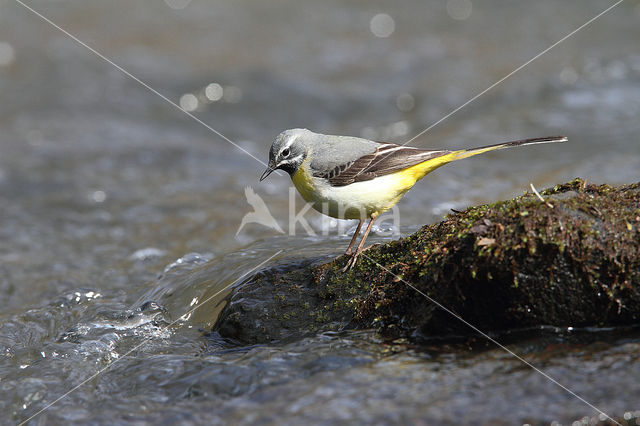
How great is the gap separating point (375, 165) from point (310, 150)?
0.73m

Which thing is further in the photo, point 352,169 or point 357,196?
point 352,169

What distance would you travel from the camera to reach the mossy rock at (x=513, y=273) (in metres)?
4.63

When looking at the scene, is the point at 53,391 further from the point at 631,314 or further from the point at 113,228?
the point at 113,228

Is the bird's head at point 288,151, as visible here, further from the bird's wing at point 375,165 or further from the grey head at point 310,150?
the bird's wing at point 375,165

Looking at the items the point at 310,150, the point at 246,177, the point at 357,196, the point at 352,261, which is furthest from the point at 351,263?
the point at 246,177

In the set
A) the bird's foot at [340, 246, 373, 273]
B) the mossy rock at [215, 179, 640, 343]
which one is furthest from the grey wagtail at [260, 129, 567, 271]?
the mossy rock at [215, 179, 640, 343]

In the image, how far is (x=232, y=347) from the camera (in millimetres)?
5656

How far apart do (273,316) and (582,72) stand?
13088 mm

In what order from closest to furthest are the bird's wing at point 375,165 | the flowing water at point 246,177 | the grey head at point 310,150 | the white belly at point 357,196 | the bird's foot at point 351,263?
1. the flowing water at point 246,177
2. the bird's foot at point 351,263
3. the white belly at point 357,196
4. the bird's wing at point 375,165
5. the grey head at point 310,150

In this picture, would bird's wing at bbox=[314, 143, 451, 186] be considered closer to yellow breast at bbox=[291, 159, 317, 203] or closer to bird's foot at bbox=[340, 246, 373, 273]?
yellow breast at bbox=[291, 159, 317, 203]

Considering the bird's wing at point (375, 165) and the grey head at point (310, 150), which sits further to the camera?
the grey head at point (310, 150)

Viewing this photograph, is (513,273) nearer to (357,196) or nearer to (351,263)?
(351,263)

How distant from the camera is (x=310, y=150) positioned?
677 cm

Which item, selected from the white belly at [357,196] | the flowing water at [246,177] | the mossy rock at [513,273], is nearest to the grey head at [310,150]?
the white belly at [357,196]
